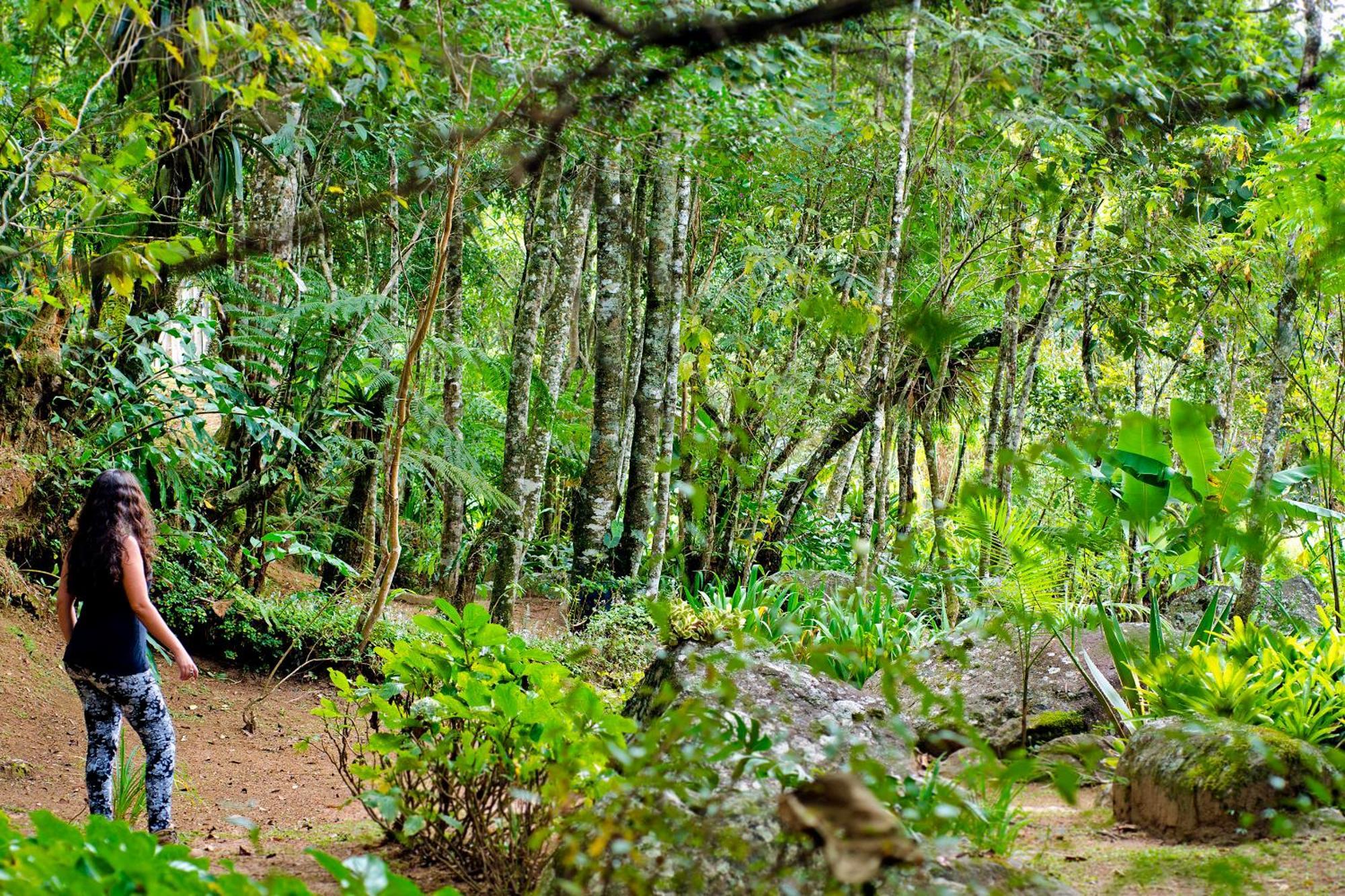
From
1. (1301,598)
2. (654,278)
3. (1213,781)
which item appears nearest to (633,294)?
(654,278)

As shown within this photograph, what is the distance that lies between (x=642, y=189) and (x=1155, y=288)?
566 cm

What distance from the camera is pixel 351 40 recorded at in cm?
589

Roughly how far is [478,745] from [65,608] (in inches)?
83.5

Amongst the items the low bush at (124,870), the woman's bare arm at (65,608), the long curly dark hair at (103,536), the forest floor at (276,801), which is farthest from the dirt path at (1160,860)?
the woman's bare arm at (65,608)

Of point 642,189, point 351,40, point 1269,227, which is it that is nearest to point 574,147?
point 351,40

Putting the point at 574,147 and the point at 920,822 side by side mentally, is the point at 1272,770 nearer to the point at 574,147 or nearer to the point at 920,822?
the point at 920,822

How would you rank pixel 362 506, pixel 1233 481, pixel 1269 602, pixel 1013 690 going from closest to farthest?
pixel 1233 481
pixel 1013 690
pixel 1269 602
pixel 362 506

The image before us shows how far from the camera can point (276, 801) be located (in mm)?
5258

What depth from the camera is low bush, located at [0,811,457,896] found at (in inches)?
59.0

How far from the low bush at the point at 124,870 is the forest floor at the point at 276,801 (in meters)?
0.36

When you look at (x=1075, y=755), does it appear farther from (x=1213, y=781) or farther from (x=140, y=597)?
(x=140, y=597)

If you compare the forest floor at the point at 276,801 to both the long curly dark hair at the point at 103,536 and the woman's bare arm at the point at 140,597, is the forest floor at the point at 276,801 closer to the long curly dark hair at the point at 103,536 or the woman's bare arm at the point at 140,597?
the woman's bare arm at the point at 140,597

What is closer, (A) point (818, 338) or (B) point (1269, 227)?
(B) point (1269, 227)

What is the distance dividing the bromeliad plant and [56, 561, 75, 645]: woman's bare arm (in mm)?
1327
